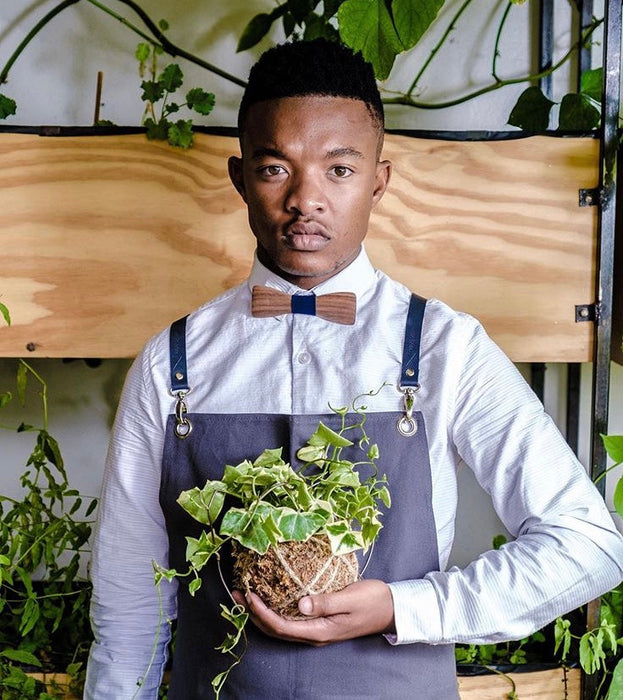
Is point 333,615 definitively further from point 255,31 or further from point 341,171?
point 255,31

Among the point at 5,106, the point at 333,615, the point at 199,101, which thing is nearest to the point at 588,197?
the point at 199,101

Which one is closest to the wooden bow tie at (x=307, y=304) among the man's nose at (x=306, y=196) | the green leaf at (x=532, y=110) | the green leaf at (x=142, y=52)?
the man's nose at (x=306, y=196)

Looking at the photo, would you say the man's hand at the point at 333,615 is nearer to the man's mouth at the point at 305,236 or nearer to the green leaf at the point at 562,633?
the man's mouth at the point at 305,236

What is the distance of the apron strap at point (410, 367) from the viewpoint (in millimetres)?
1077

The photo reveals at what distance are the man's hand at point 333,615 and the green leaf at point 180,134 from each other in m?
0.79

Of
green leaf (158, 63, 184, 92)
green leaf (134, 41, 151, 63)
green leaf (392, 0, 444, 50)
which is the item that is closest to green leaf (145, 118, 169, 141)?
green leaf (158, 63, 184, 92)

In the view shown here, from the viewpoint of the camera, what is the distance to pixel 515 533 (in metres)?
1.07

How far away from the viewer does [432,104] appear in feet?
5.85

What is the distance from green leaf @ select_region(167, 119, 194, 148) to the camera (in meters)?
1.44

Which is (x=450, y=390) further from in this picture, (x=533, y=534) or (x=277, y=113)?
(x=277, y=113)

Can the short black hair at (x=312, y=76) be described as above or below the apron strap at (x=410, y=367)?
above

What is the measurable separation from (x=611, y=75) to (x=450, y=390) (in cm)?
65

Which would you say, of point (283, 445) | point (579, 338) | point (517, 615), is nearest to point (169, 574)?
point (283, 445)

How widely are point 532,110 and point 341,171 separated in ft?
2.10
